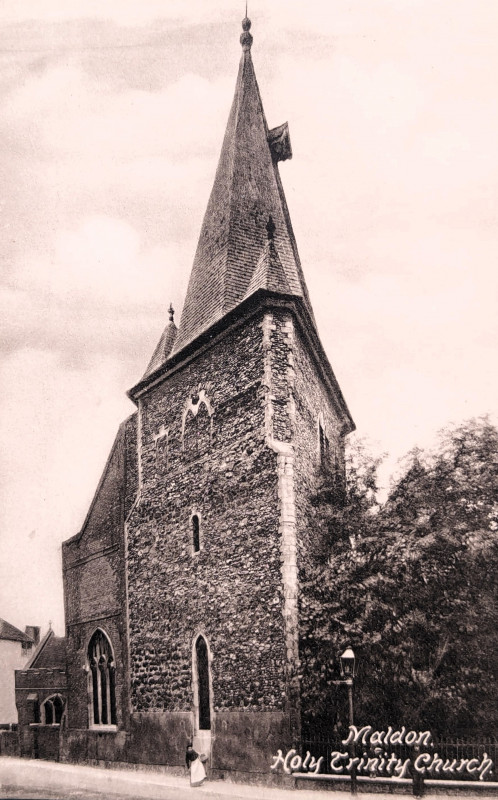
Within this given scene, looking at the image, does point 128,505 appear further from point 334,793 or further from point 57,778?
point 334,793

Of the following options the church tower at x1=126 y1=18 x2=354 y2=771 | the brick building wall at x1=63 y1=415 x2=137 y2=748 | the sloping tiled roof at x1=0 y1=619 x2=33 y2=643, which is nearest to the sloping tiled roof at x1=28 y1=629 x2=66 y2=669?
the brick building wall at x1=63 y1=415 x2=137 y2=748

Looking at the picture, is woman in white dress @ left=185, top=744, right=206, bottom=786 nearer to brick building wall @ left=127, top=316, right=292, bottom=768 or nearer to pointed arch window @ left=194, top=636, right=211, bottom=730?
brick building wall @ left=127, top=316, right=292, bottom=768

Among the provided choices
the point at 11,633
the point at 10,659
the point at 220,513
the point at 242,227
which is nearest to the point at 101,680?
the point at 220,513

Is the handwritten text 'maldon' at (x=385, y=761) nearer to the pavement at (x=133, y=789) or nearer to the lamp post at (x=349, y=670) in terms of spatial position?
the lamp post at (x=349, y=670)

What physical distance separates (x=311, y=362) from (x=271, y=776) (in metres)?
9.19

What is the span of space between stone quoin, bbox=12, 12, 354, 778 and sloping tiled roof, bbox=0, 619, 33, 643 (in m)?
15.6

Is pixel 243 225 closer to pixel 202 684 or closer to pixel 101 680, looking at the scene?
pixel 202 684

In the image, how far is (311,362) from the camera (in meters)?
18.3

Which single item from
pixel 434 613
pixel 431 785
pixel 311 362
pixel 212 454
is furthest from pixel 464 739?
pixel 311 362

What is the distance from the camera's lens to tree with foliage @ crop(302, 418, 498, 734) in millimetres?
13203

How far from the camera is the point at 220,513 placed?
16047mm

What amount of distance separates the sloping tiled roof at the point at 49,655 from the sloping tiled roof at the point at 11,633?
7.30 m

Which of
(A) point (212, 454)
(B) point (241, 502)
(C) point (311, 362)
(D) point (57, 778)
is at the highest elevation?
(C) point (311, 362)

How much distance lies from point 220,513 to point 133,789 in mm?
5497
